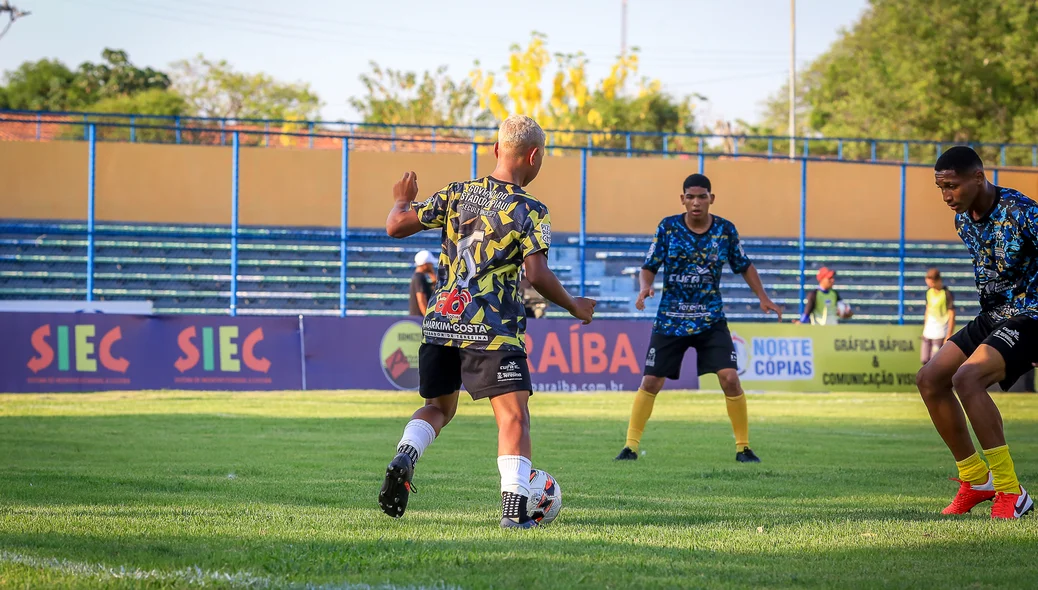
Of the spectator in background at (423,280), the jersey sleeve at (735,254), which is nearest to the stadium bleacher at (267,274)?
the spectator in background at (423,280)

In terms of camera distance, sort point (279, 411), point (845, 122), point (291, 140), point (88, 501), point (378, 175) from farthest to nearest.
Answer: point (845, 122)
point (291, 140)
point (378, 175)
point (279, 411)
point (88, 501)

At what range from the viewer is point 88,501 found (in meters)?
6.06

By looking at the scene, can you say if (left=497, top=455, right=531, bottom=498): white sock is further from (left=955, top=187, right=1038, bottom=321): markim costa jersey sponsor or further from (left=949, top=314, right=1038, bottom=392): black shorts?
(left=955, top=187, right=1038, bottom=321): markim costa jersey sponsor

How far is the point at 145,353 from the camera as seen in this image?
18.3 m

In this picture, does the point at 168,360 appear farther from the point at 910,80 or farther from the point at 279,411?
the point at 910,80

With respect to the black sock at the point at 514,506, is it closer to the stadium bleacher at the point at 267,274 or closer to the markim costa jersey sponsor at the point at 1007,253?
the markim costa jersey sponsor at the point at 1007,253

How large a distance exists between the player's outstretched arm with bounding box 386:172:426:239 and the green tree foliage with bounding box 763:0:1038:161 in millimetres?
44446

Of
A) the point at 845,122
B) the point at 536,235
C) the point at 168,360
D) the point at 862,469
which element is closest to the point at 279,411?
the point at 168,360

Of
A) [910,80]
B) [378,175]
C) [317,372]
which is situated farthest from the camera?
[910,80]

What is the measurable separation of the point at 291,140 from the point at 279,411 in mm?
23126

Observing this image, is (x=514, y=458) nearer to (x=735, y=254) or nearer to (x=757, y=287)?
(x=735, y=254)

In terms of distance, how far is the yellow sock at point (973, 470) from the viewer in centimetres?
613

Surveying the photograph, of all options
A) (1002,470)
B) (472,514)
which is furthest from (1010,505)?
(472,514)

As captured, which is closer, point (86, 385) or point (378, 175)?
point (86, 385)
